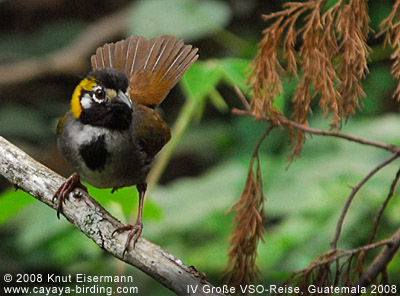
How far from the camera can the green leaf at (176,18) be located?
4.32 meters

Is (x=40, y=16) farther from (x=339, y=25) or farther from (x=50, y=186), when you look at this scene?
(x=339, y=25)

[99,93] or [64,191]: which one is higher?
[99,93]

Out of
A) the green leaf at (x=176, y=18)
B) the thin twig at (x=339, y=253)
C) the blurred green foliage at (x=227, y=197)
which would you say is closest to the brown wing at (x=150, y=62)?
the blurred green foliage at (x=227, y=197)

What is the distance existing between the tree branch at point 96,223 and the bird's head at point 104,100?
1.37 ft

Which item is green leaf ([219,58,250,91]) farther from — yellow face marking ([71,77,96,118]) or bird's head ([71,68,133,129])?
yellow face marking ([71,77,96,118])

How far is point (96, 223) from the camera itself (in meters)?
2.46

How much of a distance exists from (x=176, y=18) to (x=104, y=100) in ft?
5.69

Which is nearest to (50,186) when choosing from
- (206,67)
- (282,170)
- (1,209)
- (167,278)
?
(1,209)

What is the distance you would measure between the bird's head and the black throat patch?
0.31ft

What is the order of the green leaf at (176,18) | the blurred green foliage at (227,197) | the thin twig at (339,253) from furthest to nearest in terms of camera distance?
1. the green leaf at (176,18)
2. the blurred green foliage at (227,197)
3. the thin twig at (339,253)

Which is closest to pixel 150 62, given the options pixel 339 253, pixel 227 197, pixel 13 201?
pixel 13 201

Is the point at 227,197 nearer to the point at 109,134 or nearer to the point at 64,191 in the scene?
the point at 109,134

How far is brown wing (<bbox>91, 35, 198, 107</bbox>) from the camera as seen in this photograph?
10.9 feet

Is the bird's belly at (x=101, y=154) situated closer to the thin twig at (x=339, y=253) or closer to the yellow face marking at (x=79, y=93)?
the yellow face marking at (x=79, y=93)
